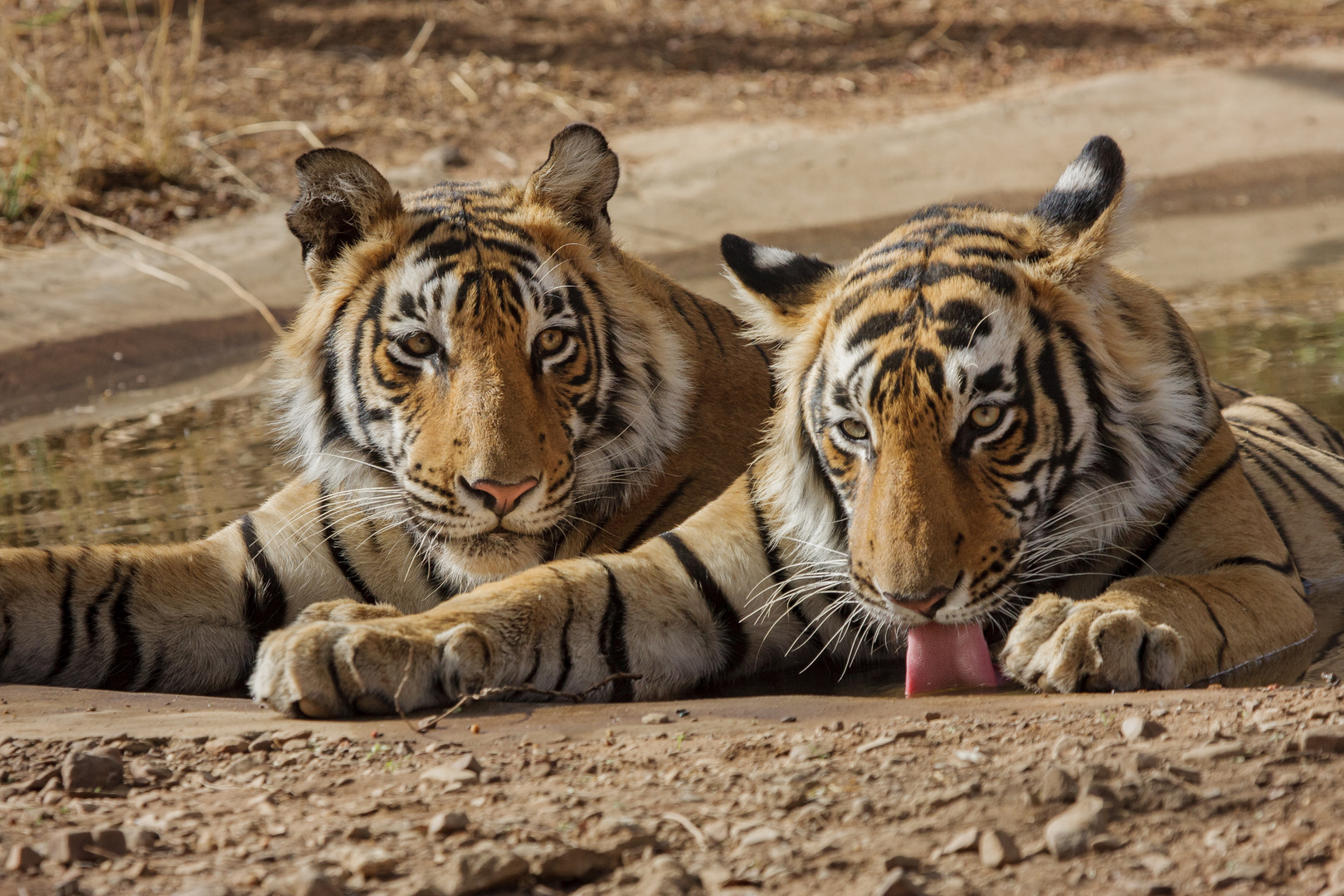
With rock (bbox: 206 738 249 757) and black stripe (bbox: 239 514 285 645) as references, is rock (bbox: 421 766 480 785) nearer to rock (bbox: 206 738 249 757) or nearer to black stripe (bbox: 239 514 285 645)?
rock (bbox: 206 738 249 757)

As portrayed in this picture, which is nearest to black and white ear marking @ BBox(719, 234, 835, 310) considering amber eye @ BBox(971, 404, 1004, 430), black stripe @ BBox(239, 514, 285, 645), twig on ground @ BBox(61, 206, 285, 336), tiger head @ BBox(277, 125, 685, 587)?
tiger head @ BBox(277, 125, 685, 587)

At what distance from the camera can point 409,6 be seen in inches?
468

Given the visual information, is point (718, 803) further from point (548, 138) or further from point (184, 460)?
point (548, 138)

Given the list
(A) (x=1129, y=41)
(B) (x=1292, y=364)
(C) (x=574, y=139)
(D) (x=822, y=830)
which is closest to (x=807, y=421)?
(C) (x=574, y=139)

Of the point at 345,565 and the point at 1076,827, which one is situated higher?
the point at 345,565

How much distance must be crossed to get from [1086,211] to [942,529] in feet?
2.56

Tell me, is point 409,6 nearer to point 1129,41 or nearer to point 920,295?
point 1129,41

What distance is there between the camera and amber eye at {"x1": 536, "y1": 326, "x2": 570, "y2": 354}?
3162mm

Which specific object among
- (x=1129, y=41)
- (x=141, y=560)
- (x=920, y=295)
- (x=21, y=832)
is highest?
(x=1129, y=41)

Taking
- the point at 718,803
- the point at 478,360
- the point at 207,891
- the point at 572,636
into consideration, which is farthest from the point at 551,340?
the point at 207,891

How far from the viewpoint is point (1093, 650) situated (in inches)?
97.7

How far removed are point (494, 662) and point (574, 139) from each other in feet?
4.20

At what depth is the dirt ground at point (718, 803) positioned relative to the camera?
1.71m

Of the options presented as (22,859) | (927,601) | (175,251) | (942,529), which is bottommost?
(22,859)
